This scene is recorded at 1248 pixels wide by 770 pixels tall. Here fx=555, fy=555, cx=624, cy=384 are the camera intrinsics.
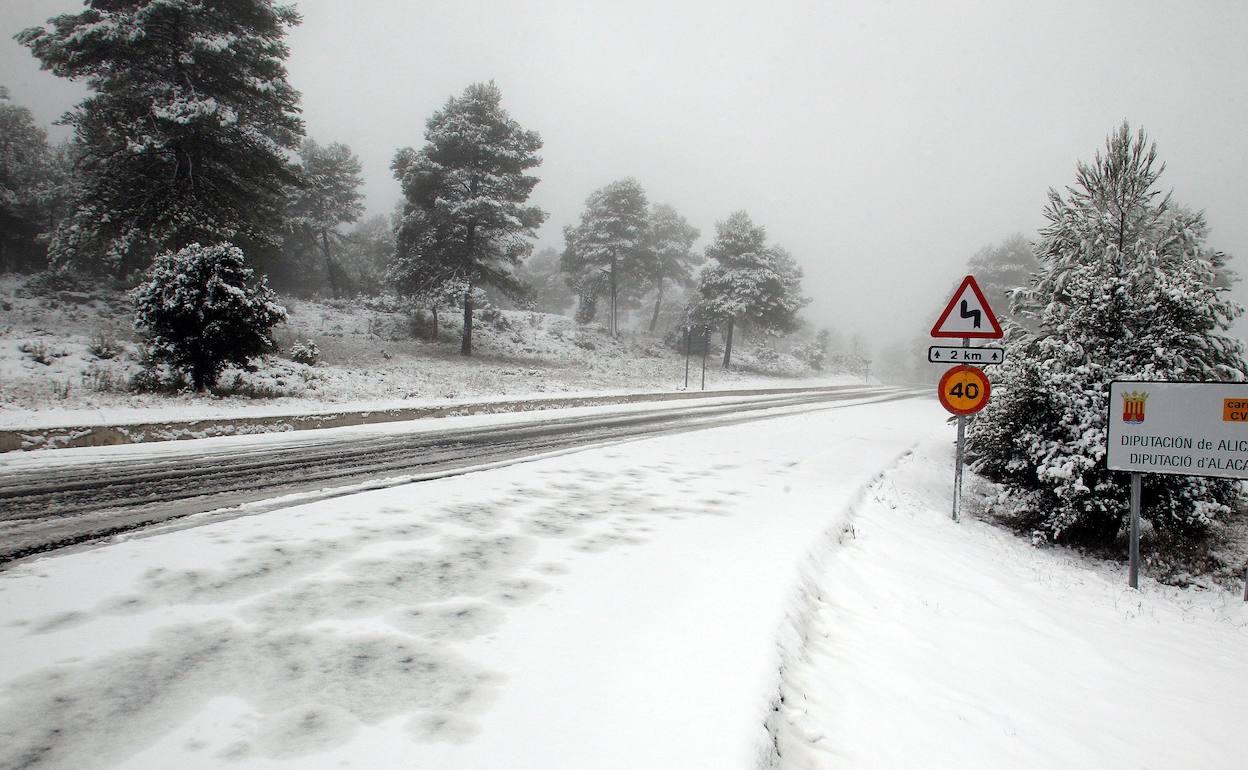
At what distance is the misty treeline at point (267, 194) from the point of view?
15969 millimetres

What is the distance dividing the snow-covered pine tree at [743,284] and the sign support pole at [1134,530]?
33082 mm

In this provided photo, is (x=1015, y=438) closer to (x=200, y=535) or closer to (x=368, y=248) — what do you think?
(x=200, y=535)

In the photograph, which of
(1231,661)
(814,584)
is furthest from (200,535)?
(1231,661)

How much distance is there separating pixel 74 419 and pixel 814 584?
12.2m

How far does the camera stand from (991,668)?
11.1ft

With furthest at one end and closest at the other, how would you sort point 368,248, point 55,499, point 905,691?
point 368,248 → point 55,499 → point 905,691

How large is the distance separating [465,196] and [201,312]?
15.1 m

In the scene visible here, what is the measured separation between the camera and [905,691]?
2934 millimetres

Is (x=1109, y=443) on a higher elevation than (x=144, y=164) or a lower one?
lower

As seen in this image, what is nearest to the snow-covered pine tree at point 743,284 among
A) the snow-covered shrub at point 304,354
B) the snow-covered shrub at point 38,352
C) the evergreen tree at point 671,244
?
the evergreen tree at point 671,244

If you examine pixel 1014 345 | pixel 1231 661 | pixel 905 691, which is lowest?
pixel 1231 661

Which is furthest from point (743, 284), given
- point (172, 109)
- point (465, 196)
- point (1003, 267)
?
point (172, 109)

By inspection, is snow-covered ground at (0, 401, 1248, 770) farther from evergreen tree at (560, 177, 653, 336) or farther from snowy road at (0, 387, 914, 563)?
evergreen tree at (560, 177, 653, 336)

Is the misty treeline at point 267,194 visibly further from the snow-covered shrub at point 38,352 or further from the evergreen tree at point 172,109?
the snow-covered shrub at point 38,352
